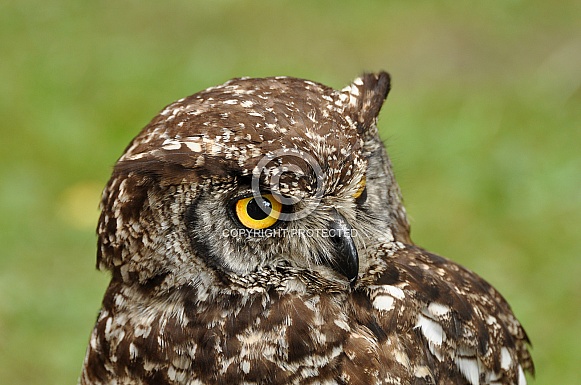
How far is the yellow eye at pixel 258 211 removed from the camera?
7.58 ft

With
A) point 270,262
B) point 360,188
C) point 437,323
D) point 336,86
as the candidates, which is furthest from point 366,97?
point 336,86

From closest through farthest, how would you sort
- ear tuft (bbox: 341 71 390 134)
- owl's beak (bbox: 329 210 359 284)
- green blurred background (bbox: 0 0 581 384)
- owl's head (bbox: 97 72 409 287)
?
owl's head (bbox: 97 72 409 287) < owl's beak (bbox: 329 210 359 284) < ear tuft (bbox: 341 71 390 134) < green blurred background (bbox: 0 0 581 384)

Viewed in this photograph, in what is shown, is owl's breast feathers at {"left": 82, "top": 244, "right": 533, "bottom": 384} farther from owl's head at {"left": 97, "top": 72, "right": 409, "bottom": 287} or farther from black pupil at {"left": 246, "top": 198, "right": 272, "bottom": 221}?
black pupil at {"left": 246, "top": 198, "right": 272, "bottom": 221}

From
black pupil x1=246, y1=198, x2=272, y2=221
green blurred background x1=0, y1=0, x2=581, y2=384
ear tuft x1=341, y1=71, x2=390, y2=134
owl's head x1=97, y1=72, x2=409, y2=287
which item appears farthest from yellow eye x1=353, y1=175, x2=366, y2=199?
green blurred background x1=0, y1=0, x2=581, y2=384

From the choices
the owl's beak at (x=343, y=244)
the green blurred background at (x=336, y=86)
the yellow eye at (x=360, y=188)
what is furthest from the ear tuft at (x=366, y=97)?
the green blurred background at (x=336, y=86)

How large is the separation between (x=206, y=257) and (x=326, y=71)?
459 cm

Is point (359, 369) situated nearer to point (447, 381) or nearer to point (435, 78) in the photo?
point (447, 381)

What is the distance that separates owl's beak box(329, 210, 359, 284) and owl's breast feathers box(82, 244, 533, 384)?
0.44ft

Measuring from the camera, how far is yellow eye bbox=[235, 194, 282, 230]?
2311 millimetres

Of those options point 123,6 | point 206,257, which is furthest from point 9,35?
point 206,257

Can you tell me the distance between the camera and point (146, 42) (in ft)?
23.9

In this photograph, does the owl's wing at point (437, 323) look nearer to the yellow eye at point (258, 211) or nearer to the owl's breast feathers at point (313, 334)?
the owl's breast feathers at point (313, 334)

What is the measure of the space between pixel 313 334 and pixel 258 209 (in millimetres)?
A: 400

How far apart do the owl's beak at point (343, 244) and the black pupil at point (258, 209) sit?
0.20 meters
